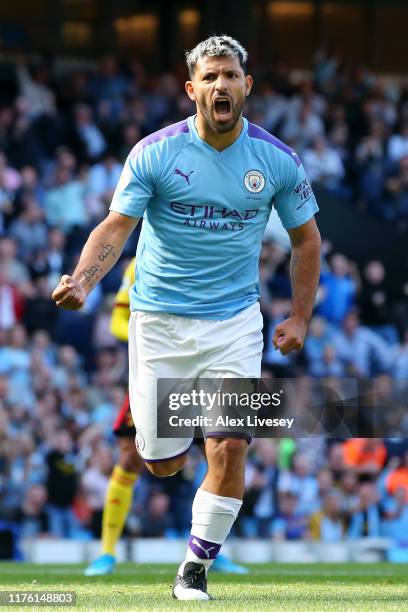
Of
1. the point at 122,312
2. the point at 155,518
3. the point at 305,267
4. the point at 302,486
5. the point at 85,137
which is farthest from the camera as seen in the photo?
the point at 85,137

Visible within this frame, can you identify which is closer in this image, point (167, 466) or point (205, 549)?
point (205, 549)

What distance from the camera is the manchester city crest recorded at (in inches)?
299

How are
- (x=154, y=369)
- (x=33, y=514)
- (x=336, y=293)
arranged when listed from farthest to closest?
(x=336, y=293) → (x=33, y=514) → (x=154, y=369)

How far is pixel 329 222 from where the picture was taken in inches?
854

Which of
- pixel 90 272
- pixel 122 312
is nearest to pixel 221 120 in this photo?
pixel 90 272

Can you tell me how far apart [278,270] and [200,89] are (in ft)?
38.6

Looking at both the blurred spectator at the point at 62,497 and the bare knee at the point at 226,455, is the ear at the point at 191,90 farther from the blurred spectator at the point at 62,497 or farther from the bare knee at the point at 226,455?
the blurred spectator at the point at 62,497

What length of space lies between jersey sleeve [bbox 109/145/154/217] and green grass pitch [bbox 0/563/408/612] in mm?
1812

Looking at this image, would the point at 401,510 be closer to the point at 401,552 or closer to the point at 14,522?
the point at 401,552

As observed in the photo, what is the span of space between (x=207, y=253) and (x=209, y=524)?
128cm

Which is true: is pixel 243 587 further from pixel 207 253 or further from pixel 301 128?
Result: pixel 301 128

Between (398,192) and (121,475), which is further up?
(398,192)

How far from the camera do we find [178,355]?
7.65 metres

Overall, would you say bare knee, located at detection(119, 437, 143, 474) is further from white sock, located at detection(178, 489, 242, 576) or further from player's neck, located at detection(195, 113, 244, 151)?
player's neck, located at detection(195, 113, 244, 151)
